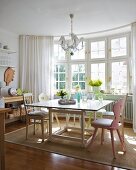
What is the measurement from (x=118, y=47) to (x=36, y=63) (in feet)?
8.10

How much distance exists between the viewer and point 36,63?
5.42m

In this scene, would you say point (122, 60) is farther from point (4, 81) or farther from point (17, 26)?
point (4, 81)

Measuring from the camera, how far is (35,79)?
5418 millimetres

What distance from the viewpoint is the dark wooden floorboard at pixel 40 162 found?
2.45 metres

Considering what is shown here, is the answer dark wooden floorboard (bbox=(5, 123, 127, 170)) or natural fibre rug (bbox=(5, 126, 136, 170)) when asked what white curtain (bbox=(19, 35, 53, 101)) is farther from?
dark wooden floorboard (bbox=(5, 123, 127, 170))

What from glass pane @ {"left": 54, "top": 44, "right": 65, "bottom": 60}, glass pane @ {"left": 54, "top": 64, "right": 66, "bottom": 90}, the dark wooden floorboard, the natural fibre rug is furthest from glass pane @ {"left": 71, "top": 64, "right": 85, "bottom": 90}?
the dark wooden floorboard

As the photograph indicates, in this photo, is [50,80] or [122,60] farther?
[50,80]

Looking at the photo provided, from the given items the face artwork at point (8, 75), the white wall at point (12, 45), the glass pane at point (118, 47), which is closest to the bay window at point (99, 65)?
the glass pane at point (118, 47)

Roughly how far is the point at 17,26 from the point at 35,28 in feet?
1.49

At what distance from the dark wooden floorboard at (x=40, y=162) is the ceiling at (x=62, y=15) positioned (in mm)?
2585

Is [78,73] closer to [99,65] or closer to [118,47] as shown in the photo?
[99,65]

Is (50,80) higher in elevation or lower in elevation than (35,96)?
higher

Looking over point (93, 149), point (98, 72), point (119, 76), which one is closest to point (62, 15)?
point (98, 72)

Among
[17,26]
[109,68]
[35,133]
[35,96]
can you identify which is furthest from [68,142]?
[17,26]
